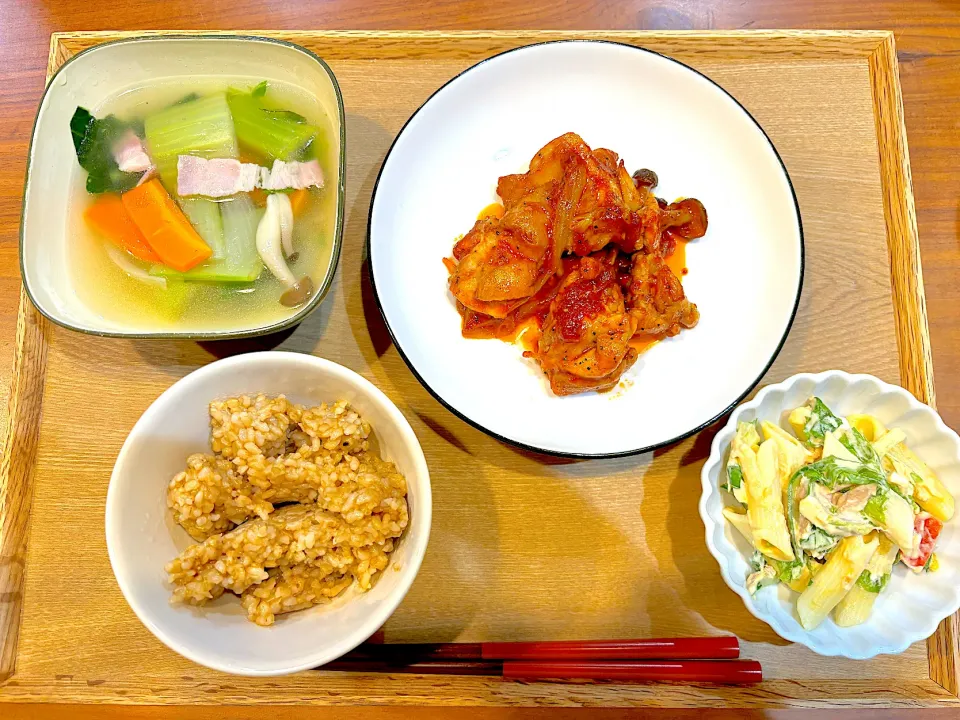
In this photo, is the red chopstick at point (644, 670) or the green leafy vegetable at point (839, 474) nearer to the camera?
the green leafy vegetable at point (839, 474)

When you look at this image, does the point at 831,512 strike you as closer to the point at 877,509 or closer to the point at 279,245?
the point at 877,509

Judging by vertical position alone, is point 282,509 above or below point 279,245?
below

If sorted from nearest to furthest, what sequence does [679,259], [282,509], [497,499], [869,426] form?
[282,509] → [869,426] → [497,499] → [679,259]

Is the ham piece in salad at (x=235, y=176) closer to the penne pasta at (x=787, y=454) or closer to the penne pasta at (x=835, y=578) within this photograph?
the penne pasta at (x=787, y=454)

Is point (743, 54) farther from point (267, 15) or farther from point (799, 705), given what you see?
point (799, 705)

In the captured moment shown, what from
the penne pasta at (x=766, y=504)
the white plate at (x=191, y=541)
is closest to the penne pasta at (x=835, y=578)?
the penne pasta at (x=766, y=504)

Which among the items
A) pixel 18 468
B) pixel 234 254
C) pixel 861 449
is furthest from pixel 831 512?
pixel 18 468
